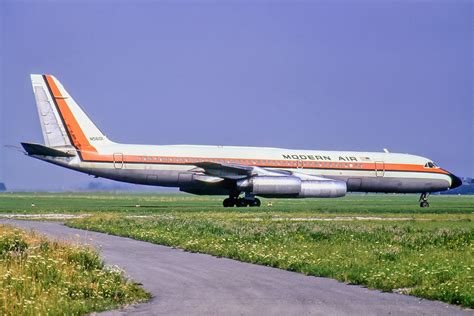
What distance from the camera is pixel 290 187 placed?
53.1 metres

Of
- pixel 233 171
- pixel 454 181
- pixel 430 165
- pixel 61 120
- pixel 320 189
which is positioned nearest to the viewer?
pixel 320 189

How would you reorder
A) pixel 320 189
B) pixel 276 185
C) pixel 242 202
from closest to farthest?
pixel 276 185 < pixel 320 189 < pixel 242 202

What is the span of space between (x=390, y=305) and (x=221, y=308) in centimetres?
A: 308

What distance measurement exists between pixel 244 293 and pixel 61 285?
3534 millimetres

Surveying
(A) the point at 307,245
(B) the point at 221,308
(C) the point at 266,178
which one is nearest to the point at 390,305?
(B) the point at 221,308

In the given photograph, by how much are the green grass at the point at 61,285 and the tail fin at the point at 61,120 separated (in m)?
36.3

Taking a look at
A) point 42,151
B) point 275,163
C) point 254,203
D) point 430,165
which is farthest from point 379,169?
point 42,151

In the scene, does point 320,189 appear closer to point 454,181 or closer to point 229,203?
point 229,203

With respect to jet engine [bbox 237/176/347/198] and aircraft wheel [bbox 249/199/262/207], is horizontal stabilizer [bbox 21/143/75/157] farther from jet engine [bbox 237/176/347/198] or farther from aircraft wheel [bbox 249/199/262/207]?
aircraft wheel [bbox 249/199/262/207]

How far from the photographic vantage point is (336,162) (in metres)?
57.6

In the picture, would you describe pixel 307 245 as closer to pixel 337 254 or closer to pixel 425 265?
pixel 337 254

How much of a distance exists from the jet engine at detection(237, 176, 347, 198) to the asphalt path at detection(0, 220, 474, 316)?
30.3m

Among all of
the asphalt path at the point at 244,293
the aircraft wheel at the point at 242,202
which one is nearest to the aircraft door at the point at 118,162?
the aircraft wheel at the point at 242,202

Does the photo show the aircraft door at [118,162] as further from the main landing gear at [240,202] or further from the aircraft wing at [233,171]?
the main landing gear at [240,202]
